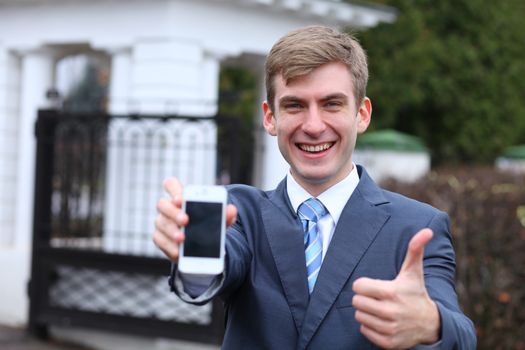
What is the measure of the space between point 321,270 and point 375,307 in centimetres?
41

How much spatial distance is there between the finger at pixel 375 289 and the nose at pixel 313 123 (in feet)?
1.83

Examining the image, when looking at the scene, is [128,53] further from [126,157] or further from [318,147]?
[318,147]

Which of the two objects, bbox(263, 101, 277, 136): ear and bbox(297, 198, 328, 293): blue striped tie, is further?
bbox(263, 101, 277, 136): ear

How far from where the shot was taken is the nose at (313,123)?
7.14ft

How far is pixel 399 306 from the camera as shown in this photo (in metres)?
1.73

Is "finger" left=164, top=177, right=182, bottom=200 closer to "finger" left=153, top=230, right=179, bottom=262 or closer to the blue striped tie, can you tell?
"finger" left=153, top=230, right=179, bottom=262

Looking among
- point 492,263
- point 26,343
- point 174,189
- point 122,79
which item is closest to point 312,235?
point 174,189

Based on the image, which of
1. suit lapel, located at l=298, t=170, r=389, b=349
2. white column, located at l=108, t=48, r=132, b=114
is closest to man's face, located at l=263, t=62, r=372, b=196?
suit lapel, located at l=298, t=170, r=389, b=349

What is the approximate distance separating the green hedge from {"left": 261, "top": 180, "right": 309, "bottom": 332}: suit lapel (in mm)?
3720


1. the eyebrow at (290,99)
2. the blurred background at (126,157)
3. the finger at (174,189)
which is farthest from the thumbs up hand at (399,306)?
the blurred background at (126,157)

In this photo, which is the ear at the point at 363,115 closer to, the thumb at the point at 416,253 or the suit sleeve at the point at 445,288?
the suit sleeve at the point at 445,288

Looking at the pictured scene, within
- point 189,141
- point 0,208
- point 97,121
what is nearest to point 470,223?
point 189,141

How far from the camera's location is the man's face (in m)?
2.16

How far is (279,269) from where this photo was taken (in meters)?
2.16
